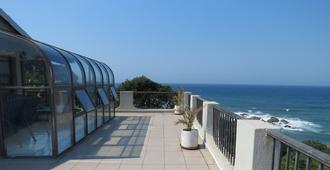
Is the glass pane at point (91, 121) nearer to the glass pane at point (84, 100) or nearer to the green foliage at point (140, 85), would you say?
the glass pane at point (84, 100)

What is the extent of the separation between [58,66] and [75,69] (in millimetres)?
961

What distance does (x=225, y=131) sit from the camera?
4.19 metres

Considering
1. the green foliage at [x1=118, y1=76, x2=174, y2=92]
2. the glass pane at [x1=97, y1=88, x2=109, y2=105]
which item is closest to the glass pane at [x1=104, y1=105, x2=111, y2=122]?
the glass pane at [x1=97, y1=88, x2=109, y2=105]

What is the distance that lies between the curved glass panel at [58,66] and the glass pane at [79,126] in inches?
36.4

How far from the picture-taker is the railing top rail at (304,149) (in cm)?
149

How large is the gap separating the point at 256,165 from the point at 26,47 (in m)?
4.47

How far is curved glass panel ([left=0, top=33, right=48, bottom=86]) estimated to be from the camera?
4.72 meters

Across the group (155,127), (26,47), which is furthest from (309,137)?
(26,47)

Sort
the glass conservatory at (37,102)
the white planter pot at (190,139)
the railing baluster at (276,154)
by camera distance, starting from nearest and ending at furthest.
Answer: the railing baluster at (276,154) → the glass conservatory at (37,102) → the white planter pot at (190,139)

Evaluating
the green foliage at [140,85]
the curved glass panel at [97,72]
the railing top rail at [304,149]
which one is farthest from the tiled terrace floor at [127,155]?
the green foliage at [140,85]

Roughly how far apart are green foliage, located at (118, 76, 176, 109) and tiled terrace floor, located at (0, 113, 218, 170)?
18.1 ft

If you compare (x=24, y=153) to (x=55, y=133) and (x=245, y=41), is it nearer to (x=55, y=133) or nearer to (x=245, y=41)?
(x=55, y=133)

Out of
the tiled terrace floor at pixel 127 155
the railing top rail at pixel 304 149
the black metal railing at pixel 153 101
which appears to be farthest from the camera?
the black metal railing at pixel 153 101

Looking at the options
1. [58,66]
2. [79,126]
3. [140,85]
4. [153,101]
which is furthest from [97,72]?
[140,85]
